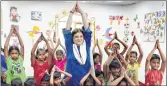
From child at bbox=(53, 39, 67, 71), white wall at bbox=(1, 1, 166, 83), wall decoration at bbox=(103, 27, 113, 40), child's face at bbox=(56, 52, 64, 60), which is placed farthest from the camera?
wall decoration at bbox=(103, 27, 113, 40)

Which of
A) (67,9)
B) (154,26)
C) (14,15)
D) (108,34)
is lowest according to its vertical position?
(108,34)

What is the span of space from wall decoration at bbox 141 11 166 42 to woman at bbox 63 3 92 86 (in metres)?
1.97

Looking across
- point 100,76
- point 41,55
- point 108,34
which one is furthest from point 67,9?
point 100,76

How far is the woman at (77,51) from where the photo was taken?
1.99 meters

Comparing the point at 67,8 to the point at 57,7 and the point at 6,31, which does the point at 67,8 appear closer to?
the point at 57,7

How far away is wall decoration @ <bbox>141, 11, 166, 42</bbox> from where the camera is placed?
3662mm

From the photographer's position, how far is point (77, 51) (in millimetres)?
1995

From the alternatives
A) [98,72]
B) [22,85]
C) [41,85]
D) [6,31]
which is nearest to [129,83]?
[98,72]

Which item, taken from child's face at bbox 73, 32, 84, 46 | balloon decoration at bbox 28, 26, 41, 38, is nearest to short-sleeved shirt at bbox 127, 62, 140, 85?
child's face at bbox 73, 32, 84, 46

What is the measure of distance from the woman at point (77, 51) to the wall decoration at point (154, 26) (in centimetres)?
197

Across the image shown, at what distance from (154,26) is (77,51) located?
7.39 feet

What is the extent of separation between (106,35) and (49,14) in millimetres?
1205

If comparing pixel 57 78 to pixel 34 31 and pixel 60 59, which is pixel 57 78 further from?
pixel 34 31

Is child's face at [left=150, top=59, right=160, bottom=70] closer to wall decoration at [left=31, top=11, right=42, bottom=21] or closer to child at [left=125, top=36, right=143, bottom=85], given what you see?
child at [left=125, top=36, right=143, bottom=85]
